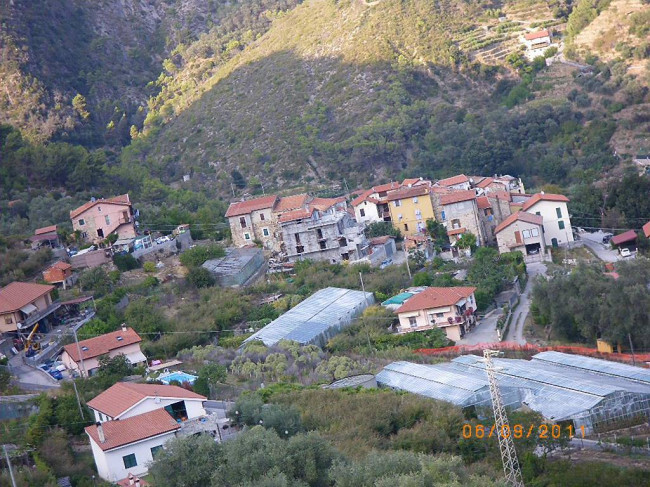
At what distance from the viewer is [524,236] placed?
152 feet

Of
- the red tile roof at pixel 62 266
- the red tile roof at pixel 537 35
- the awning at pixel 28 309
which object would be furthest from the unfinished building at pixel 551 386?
the red tile roof at pixel 537 35

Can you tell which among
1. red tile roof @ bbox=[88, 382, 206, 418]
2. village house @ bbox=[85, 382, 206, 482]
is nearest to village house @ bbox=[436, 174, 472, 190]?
red tile roof @ bbox=[88, 382, 206, 418]

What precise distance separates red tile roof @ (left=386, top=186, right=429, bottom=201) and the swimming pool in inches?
837

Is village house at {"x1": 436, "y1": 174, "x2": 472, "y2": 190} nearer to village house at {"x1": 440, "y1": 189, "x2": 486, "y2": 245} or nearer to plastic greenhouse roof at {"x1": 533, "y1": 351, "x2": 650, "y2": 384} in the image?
village house at {"x1": 440, "y1": 189, "x2": 486, "y2": 245}

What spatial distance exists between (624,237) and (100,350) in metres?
23.8

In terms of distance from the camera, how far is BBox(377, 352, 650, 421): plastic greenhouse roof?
27500 millimetres

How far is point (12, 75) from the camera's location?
3194 inches

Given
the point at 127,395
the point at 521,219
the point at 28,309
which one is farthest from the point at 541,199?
the point at 127,395

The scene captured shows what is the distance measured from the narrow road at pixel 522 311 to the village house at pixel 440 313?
1.64 metres

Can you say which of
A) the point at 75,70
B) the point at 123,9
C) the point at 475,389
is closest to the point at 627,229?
the point at 475,389

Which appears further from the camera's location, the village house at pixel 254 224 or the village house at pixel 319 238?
the village house at pixel 254 224

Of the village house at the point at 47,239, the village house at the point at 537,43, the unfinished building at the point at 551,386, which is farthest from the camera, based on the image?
the village house at the point at 537,43

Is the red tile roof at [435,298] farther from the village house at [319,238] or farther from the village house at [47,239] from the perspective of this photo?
the village house at [47,239]

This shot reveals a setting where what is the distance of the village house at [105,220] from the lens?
161 feet
